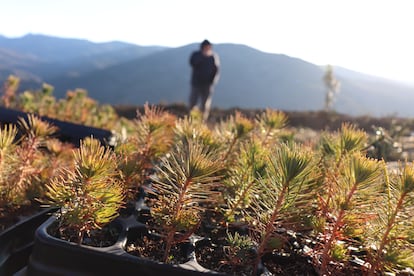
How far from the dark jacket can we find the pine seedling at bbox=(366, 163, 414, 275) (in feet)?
22.6

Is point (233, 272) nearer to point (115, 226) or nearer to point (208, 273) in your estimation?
point (208, 273)

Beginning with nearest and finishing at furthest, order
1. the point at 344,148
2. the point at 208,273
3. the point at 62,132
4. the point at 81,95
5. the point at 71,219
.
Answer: the point at 208,273 < the point at 71,219 < the point at 344,148 < the point at 62,132 < the point at 81,95

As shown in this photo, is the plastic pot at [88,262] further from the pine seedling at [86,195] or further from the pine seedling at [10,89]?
the pine seedling at [10,89]

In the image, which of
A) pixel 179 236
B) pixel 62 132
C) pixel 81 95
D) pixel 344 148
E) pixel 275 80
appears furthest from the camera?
pixel 275 80

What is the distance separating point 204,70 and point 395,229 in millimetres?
6997

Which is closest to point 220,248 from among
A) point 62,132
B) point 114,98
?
point 62,132

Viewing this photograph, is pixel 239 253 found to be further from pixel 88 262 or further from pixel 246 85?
pixel 246 85

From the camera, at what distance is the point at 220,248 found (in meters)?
1.21

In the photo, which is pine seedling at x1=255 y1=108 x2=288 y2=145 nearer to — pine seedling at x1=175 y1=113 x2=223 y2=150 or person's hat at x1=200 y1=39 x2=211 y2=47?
pine seedling at x1=175 y1=113 x2=223 y2=150

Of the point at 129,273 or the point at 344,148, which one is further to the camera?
the point at 344,148

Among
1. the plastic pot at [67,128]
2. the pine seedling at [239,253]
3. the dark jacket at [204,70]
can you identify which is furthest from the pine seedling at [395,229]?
the dark jacket at [204,70]

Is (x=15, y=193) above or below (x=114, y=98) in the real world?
above

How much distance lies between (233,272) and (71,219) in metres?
0.44

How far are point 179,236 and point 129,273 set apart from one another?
0.24m
